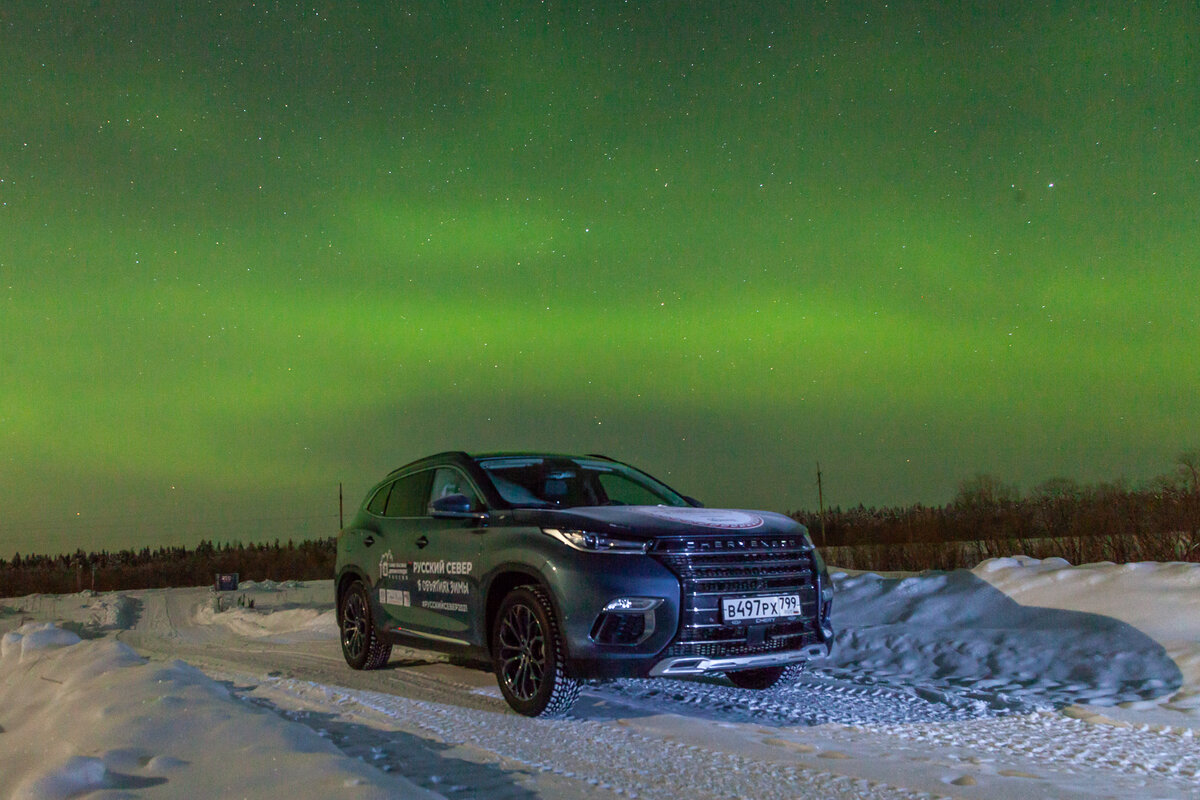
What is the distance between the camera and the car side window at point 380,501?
8.56m

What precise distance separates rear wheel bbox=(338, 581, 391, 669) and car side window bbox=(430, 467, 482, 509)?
1.37 metres

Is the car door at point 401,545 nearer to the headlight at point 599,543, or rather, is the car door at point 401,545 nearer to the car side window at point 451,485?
the car side window at point 451,485

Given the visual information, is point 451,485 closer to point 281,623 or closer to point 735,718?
point 735,718

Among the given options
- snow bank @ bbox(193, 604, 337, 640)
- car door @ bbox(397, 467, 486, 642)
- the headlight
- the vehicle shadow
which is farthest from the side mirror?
snow bank @ bbox(193, 604, 337, 640)

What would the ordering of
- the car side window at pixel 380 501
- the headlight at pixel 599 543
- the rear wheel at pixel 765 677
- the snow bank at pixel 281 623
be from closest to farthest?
the headlight at pixel 599 543 < the rear wheel at pixel 765 677 < the car side window at pixel 380 501 < the snow bank at pixel 281 623

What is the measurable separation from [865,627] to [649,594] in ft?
13.3

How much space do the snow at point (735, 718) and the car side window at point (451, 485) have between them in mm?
1424

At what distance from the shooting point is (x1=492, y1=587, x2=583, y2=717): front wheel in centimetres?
579

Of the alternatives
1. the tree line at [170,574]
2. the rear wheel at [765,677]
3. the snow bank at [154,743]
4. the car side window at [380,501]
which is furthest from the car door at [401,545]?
the tree line at [170,574]

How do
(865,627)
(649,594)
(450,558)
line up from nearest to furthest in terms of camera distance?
(649,594)
(450,558)
(865,627)

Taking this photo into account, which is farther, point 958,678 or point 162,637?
point 162,637

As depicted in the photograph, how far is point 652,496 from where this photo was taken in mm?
7648

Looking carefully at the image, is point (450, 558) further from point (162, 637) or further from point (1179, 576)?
point (162, 637)

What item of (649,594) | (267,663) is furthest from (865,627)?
(267,663)
